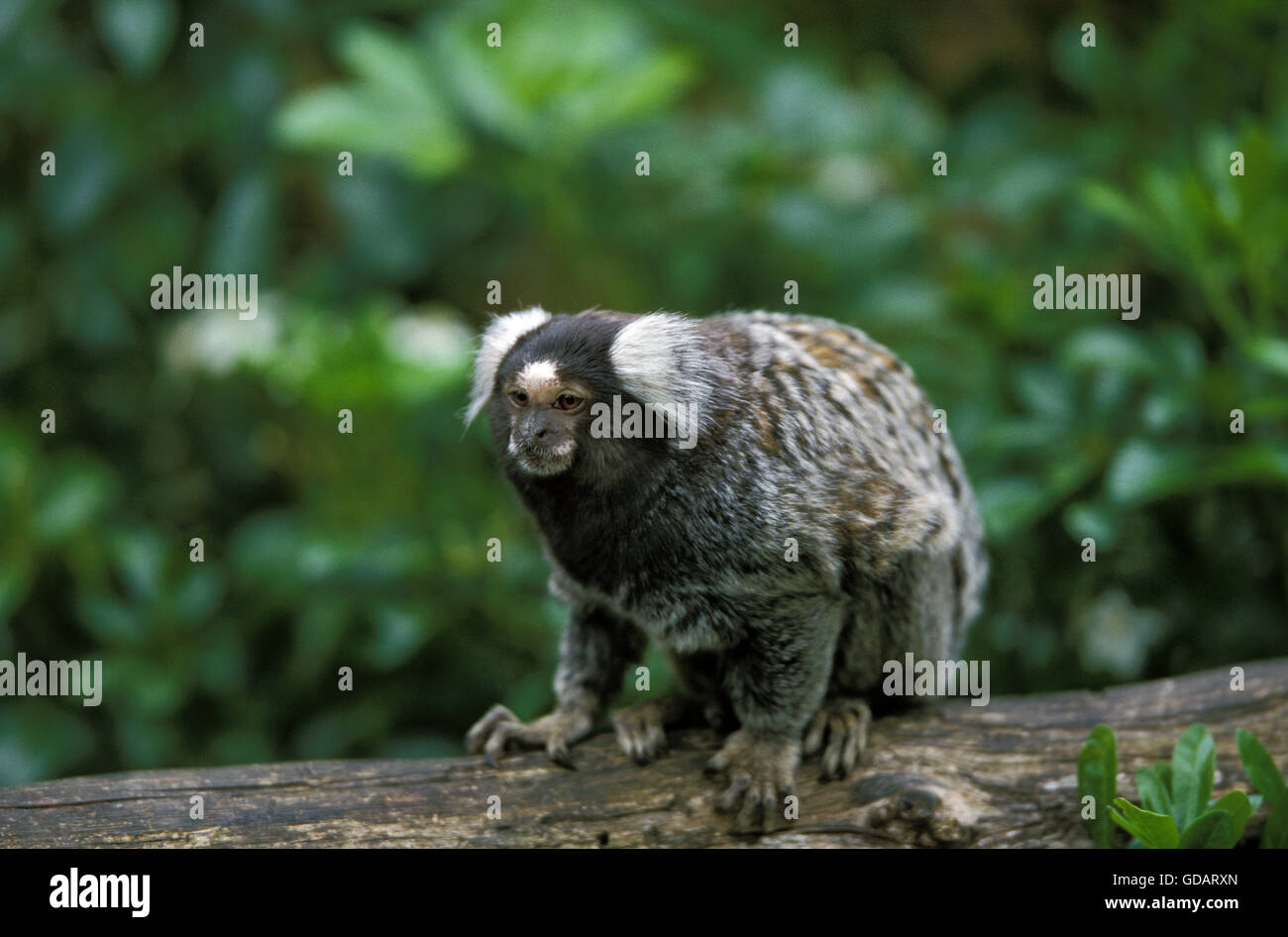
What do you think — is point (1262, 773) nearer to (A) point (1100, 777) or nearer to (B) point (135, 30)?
(A) point (1100, 777)

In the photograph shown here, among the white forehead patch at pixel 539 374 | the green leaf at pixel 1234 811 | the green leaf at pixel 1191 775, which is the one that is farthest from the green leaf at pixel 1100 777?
the white forehead patch at pixel 539 374

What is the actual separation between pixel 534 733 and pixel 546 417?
816mm

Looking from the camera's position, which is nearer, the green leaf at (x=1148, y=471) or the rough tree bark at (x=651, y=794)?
the rough tree bark at (x=651, y=794)

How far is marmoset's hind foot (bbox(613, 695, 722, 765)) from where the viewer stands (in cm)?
291

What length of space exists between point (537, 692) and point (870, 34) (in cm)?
386

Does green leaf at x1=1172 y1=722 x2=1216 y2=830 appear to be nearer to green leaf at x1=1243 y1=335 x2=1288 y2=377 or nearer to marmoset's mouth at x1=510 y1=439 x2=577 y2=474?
green leaf at x1=1243 y1=335 x2=1288 y2=377

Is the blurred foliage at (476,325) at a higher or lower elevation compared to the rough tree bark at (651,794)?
higher

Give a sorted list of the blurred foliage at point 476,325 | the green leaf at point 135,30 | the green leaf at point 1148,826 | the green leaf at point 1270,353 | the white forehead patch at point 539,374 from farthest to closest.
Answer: the green leaf at point 135,30, the blurred foliage at point 476,325, the green leaf at point 1270,353, the white forehead patch at point 539,374, the green leaf at point 1148,826

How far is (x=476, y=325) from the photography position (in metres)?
5.92

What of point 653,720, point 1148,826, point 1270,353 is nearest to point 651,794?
point 653,720

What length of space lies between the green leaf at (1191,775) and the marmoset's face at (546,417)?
1451 mm

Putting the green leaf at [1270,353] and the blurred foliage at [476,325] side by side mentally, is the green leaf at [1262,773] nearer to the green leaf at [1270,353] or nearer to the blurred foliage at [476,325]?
the blurred foliage at [476,325]

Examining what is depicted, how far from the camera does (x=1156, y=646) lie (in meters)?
4.27

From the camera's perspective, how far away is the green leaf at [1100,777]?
2729 millimetres
